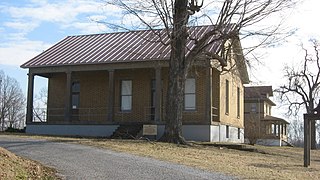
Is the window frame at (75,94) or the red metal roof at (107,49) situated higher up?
the red metal roof at (107,49)

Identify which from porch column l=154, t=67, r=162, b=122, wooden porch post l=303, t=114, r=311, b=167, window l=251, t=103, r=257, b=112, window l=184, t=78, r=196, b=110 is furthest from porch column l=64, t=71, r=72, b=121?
window l=251, t=103, r=257, b=112

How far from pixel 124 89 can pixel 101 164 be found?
18891 mm

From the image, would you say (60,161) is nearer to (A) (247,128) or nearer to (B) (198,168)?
(B) (198,168)

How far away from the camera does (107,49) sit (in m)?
34.2

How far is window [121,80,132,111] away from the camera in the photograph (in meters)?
32.9

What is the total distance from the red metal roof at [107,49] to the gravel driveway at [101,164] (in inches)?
490

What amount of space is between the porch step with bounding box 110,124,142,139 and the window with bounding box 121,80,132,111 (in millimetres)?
2576

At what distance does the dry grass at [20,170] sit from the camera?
36.5 feet

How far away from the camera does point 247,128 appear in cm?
4056

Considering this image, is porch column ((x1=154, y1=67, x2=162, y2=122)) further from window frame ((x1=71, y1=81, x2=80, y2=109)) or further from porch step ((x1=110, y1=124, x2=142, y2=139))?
window frame ((x1=71, y1=81, x2=80, y2=109))

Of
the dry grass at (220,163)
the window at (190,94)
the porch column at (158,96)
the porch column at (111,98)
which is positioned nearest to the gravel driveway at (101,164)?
the dry grass at (220,163)

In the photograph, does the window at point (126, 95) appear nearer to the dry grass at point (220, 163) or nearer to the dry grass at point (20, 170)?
the dry grass at point (220, 163)

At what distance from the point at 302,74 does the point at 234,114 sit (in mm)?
20869

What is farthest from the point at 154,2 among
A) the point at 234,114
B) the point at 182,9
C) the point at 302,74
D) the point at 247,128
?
the point at 302,74
